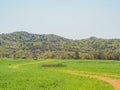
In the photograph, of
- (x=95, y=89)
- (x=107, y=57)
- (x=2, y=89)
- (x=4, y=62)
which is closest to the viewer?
(x=2, y=89)

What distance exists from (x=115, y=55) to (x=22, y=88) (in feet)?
399

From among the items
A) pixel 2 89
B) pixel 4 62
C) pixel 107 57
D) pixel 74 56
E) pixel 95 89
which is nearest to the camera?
pixel 2 89

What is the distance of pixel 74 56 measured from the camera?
A: 504 ft

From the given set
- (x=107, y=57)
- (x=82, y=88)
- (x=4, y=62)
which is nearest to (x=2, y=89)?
(x=82, y=88)

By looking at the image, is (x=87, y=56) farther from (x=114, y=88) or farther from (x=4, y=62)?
(x=114, y=88)

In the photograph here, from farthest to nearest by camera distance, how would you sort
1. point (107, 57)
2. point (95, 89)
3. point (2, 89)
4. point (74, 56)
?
point (74, 56)
point (107, 57)
point (95, 89)
point (2, 89)

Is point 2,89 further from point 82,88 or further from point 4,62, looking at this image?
point 4,62

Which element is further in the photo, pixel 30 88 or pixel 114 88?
pixel 114 88

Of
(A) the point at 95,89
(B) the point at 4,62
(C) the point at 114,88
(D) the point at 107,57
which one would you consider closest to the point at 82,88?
(A) the point at 95,89

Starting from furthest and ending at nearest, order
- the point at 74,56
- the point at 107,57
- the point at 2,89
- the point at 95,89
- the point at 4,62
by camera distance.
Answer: the point at 74,56
the point at 107,57
the point at 4,62
the point at 95,89
the point at 2,89

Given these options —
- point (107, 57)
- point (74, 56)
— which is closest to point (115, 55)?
point (107, 57)

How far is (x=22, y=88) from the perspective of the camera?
33250 millimetres

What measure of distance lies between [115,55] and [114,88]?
117 meters

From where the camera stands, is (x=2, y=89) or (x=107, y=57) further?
(x=107, y=57)
